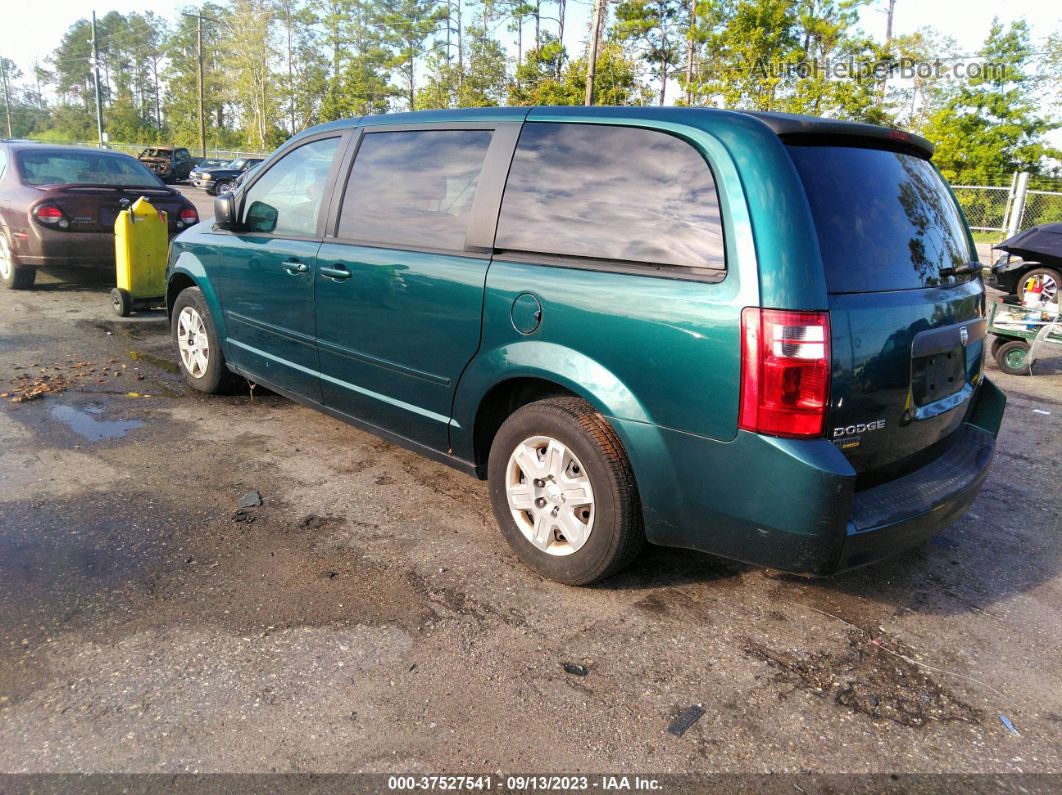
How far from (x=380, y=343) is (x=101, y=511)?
1.54 meters

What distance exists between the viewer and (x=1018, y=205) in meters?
17.9

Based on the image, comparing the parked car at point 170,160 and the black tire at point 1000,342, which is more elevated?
the parked car at point 170,160

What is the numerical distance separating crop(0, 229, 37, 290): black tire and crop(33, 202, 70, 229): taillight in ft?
2.65

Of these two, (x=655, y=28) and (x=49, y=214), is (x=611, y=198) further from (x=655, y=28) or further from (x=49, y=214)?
(x=655, y=28)

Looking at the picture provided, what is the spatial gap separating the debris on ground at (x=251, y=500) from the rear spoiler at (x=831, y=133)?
2849 mm

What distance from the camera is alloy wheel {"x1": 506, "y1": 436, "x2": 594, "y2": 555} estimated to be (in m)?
3.10

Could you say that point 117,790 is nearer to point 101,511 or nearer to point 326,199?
point 101,511

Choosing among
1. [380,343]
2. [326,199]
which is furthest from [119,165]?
[380,343]

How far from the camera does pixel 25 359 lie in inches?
252

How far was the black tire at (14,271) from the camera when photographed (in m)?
9.12

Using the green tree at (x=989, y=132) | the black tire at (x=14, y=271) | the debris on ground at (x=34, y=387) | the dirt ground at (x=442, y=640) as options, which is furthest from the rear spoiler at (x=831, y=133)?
the green tree at (x=989, y=132)

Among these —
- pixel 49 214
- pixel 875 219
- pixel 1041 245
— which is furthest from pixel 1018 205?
pixel 49 214

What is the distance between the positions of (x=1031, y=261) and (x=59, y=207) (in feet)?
37.8

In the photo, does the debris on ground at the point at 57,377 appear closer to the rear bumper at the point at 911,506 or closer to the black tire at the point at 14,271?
the black tire at the point at 14,271
